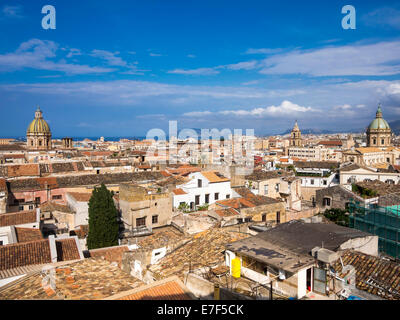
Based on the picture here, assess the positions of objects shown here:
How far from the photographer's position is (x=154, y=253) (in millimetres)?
10961

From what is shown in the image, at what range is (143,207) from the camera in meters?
18.6

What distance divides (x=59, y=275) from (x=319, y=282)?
23.1 ft

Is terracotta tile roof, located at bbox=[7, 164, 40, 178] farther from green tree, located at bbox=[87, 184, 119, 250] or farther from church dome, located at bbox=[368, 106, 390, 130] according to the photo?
church dome, located at bbox=[368, 106, 390, 130]

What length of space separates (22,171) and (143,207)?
18.7 m

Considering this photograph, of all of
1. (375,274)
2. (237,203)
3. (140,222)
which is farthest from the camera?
(237,203)

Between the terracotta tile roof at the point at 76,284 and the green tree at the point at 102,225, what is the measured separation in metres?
6.75

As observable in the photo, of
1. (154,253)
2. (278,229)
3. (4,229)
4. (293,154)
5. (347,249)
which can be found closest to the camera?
(347,249)

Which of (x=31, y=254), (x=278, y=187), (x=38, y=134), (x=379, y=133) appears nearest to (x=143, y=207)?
(x=31, y=254)

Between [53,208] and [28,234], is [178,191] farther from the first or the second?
[53,208]

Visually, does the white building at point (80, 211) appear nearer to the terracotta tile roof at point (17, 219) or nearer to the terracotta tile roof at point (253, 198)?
the terracotta tile roof at point (17, 219)

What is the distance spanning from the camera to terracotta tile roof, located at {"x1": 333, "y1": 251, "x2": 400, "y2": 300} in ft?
23.0

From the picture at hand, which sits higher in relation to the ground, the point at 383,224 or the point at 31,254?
the point at 383,224
